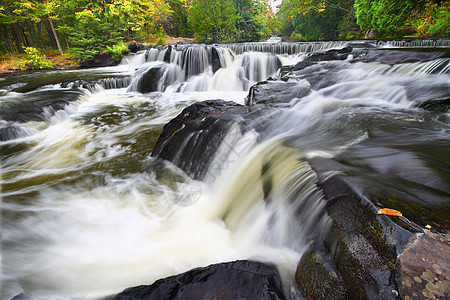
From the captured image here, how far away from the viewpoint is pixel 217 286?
4.74ft

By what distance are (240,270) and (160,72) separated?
10.0m

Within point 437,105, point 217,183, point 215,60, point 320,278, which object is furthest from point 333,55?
point 320,278

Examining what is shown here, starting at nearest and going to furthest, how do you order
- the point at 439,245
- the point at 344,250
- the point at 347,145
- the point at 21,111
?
the point at 439,245 < the point at 344,250 < the point at 347,145 < the point at 21,111

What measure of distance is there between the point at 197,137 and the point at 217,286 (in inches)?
100

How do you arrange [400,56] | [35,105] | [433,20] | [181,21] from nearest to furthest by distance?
[400,56] < [35,105] < [433,20] < [181,21]

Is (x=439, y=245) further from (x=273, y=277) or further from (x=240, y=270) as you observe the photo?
(x=240, y=270)

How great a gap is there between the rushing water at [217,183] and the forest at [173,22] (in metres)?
8.29

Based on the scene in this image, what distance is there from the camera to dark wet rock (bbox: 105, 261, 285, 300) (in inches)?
55.0

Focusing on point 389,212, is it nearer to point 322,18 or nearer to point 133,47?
point 133,47

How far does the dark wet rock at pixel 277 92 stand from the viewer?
Answer: 4.71 meters

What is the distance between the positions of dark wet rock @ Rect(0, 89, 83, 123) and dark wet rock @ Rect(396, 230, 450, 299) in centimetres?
780

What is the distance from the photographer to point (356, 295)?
1.18 meters

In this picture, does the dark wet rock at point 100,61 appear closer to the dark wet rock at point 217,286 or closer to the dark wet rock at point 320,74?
the dark wet rock at point 320,74

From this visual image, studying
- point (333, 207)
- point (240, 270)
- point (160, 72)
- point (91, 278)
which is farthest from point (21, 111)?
point (333, 207)
